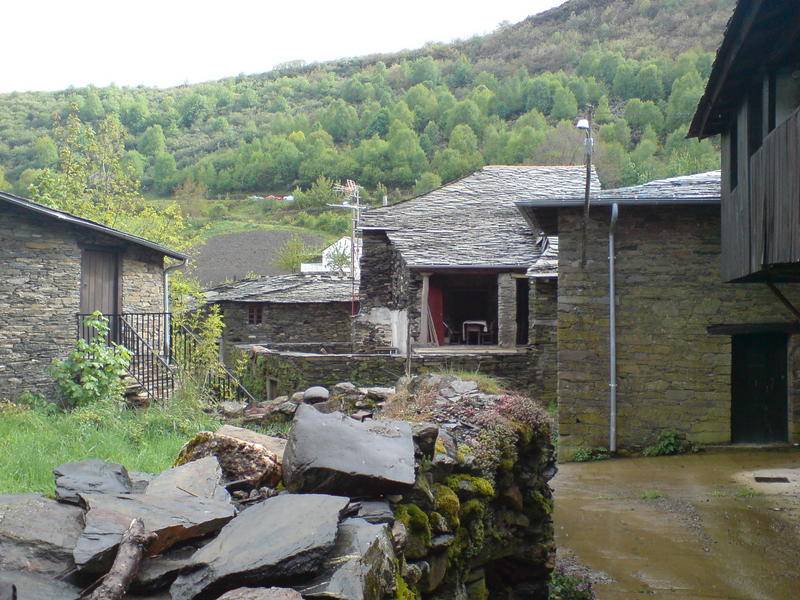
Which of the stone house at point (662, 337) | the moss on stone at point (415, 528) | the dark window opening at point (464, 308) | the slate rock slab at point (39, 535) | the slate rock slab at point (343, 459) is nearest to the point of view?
the slate rock slab at point (39, 535)

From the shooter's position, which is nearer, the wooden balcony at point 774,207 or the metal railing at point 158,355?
the wooden balcony at point 774,207

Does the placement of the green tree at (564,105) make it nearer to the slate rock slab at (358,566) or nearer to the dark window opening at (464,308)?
the dark window opening at (464,308)

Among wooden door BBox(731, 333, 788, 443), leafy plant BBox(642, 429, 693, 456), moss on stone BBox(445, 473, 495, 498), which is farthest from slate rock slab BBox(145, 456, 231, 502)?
wooden door BBox(731, 333, 788, 443)

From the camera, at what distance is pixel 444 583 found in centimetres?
404

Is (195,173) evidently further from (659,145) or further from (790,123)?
(790,123)

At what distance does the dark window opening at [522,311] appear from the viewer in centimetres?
1961

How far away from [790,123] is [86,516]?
727 centimetres

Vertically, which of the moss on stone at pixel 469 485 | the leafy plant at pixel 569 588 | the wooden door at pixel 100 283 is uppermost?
the wooden door at pixel 100 283

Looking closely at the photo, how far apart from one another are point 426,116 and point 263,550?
243 ft

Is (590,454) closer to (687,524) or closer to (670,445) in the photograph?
(670,445)

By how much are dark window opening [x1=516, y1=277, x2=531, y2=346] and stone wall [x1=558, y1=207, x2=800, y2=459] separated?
7149 millimetres

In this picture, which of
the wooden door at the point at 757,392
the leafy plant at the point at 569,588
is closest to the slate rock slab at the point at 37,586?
the leafy plant at the point at 569,588

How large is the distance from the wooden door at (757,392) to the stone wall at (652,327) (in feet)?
0.85

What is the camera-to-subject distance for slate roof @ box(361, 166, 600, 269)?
61.9 ft
